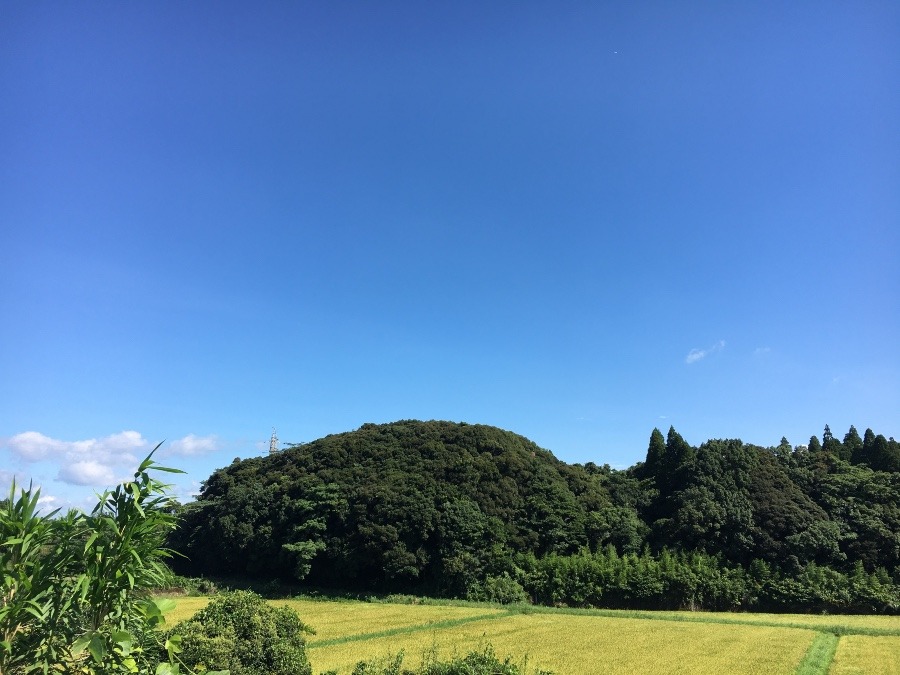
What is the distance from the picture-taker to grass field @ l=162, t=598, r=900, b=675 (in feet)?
55.8

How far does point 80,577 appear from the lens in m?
3.46

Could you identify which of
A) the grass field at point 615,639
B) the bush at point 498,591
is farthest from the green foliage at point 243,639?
the bush at point 498,591

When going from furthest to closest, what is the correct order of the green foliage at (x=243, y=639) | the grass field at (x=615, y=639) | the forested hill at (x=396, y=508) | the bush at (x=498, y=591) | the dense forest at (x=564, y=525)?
1. the forested hill at (x=396, y=508)
2. the bush at (x=498, y=591)
3. the dense forest at (x=564, y=525)
4. the grass field at (x=615, y=639)
5. the green foliage at (x=243, y=639)

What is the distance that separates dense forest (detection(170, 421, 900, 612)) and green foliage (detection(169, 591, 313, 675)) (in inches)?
1009

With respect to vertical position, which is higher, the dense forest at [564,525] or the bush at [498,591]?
the dense forest at [564,525]

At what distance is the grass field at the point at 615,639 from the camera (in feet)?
55.8

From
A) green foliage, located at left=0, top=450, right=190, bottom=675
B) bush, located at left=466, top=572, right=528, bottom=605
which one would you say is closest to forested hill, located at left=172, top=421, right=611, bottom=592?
Answer: bush, located at left=466, top=572, right=528, bottom=605

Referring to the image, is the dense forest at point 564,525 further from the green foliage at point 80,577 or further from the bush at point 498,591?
the green foliage at point 80,577

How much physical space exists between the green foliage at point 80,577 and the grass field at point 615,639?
14.4 m

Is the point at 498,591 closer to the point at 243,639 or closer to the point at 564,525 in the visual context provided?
the point at 564,525

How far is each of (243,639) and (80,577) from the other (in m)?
8.15

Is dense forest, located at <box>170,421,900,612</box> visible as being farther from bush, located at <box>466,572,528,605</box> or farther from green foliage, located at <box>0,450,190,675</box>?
green foliage, located at <box>0,450,190,675</box>

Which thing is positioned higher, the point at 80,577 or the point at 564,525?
the point at 80,577

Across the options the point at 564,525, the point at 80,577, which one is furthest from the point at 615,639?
the point at 80,577
